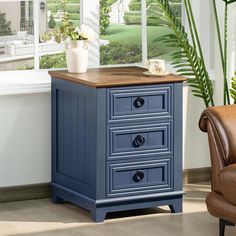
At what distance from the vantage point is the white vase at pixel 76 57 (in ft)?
17.8

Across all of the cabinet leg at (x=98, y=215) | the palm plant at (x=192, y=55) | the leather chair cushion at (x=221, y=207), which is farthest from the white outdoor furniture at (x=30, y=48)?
the leather chair cushion at (x=221, y=207)

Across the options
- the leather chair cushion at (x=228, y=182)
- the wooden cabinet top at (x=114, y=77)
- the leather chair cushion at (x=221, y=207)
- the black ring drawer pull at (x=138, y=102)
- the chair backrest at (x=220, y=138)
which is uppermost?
the wooden cabinet top at (x=114, y=77)

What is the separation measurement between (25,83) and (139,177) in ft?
3.05

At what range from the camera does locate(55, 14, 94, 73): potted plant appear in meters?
5.42

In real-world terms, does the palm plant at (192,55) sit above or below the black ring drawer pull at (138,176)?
above

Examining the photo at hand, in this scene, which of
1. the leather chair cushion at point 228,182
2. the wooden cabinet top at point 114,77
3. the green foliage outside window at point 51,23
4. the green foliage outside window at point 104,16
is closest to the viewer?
the leather chair cushion at point 228,182

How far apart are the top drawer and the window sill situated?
638 millimetres

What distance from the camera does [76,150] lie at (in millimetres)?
5332

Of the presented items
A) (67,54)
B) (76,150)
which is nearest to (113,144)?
(76,150)

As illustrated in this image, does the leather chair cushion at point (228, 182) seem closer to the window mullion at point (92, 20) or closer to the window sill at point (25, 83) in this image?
the window sill at point (25, 83)

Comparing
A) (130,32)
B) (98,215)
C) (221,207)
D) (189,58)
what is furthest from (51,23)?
(221,207)

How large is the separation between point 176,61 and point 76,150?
111 centimetres

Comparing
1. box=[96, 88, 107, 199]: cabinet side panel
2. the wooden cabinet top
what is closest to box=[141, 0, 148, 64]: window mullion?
the wooden cabinet top

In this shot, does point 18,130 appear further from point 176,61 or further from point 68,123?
point 176,61
